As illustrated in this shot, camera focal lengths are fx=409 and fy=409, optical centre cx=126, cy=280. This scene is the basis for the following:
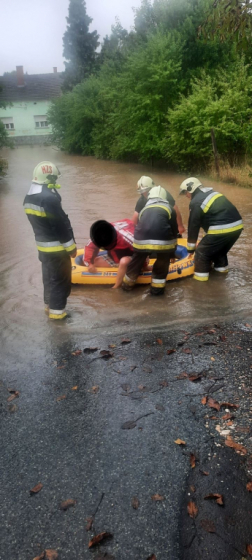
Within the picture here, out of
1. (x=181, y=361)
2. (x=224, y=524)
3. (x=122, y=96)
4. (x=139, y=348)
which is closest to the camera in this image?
(x=224, y=524)

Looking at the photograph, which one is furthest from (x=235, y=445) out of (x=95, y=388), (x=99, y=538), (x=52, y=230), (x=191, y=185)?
(x=191, y=185)

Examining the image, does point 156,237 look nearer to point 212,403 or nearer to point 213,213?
point 213,213

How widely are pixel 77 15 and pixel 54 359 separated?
5043 centimetres

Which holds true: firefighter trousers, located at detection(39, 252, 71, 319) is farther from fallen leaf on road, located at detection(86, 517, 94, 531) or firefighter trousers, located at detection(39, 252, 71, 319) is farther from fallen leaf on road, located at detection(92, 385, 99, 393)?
fallen leaf on road, located at detection(86, 517, 94, 531)

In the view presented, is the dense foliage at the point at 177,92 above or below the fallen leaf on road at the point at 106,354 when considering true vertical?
above

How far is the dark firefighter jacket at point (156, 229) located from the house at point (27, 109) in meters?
45.8

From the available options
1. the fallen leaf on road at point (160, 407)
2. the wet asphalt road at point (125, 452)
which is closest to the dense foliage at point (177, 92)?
the wet asphalt road at point (125, 452)

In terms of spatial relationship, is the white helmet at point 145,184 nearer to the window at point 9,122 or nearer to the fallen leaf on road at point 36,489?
the fallen leaf on road at point 36,489

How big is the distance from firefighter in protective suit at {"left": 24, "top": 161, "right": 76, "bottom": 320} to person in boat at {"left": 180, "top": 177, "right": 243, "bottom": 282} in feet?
6.70

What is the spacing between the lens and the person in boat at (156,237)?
5387mm

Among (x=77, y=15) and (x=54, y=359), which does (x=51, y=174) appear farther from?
(x=77, y=15)

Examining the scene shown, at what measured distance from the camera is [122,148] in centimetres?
2166

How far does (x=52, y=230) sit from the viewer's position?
187 inches

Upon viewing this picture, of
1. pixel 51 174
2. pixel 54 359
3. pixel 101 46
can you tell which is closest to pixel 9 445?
pixel 54 359
